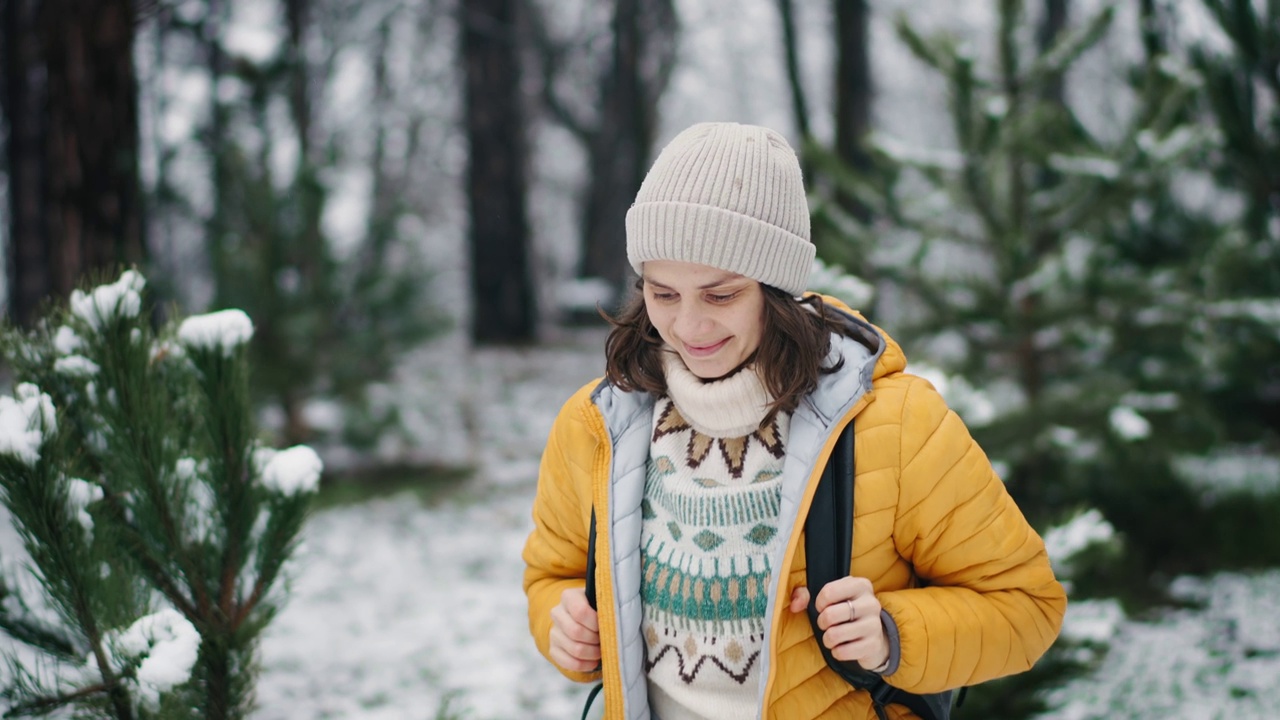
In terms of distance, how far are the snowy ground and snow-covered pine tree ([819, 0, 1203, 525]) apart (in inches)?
30.9

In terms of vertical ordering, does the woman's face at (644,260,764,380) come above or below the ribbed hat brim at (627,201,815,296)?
below

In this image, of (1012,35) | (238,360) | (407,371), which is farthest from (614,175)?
(238,360)

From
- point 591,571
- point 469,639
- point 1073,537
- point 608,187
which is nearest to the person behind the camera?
point 591,571

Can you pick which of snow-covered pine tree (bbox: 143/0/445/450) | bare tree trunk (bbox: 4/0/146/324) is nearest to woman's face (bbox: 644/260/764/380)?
bare tree trunk (bbox: 4/0/146/324)

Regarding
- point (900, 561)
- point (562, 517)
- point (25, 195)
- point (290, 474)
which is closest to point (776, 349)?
point (900, 561)

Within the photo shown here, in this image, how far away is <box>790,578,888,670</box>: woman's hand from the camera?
4.24 feet

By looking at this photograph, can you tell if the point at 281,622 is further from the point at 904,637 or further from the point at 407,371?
the point at 407,371

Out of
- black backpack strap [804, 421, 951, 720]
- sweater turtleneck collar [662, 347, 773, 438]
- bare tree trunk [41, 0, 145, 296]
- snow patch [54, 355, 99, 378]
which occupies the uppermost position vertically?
bare tree trunk [41, 0, 145, 296]

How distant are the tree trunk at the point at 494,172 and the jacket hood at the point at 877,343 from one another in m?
9.78

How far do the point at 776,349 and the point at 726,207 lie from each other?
0.79 feet

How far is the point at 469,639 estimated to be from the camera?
14.1 feet

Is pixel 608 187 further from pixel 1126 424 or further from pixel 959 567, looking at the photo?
pixel 959 567

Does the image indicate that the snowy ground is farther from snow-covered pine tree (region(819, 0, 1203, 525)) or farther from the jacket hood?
the jacket hood

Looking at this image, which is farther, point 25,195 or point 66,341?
point 25,195
